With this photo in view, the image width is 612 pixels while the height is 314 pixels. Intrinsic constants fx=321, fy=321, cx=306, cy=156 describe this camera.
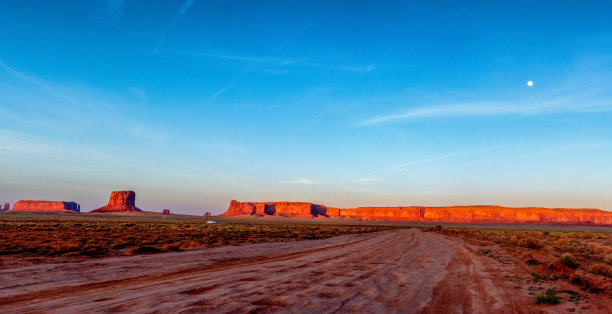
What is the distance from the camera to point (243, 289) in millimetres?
7738

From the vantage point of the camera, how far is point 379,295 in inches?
304

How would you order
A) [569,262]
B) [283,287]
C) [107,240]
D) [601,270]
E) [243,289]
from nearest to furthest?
[243,289]
[283,287]
[601,270]
[569,262]
[107,240]

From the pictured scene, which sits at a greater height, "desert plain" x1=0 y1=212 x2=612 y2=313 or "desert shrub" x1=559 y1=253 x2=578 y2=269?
"desert plain" x1=0 y1=212 x2=612 y2=313

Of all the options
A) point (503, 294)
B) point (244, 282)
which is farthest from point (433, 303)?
point (244, 282)

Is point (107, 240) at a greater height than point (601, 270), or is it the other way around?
point (601, 270)

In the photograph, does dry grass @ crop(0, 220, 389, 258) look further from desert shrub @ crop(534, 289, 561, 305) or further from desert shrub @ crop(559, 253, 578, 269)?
desert shrub @ crop(559, 253, 578, 269)

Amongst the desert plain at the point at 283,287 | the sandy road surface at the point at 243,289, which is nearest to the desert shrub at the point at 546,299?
the desert plain at the point at 283,287

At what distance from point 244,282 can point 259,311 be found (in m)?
3.02

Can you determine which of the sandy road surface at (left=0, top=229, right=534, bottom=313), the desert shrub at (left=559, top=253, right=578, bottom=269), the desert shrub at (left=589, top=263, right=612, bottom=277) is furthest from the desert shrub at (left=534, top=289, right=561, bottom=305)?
the desert shrub at (left=559, top=253, right=578, bottom=269)

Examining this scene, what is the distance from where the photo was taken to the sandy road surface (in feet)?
20.3

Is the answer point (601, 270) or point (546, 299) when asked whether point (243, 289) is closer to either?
point (546, 299)

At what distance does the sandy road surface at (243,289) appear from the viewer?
6188 mm

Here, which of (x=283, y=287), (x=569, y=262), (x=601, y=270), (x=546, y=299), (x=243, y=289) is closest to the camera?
(x=546, y=299)

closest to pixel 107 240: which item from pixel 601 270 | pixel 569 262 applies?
pixel 569 262
